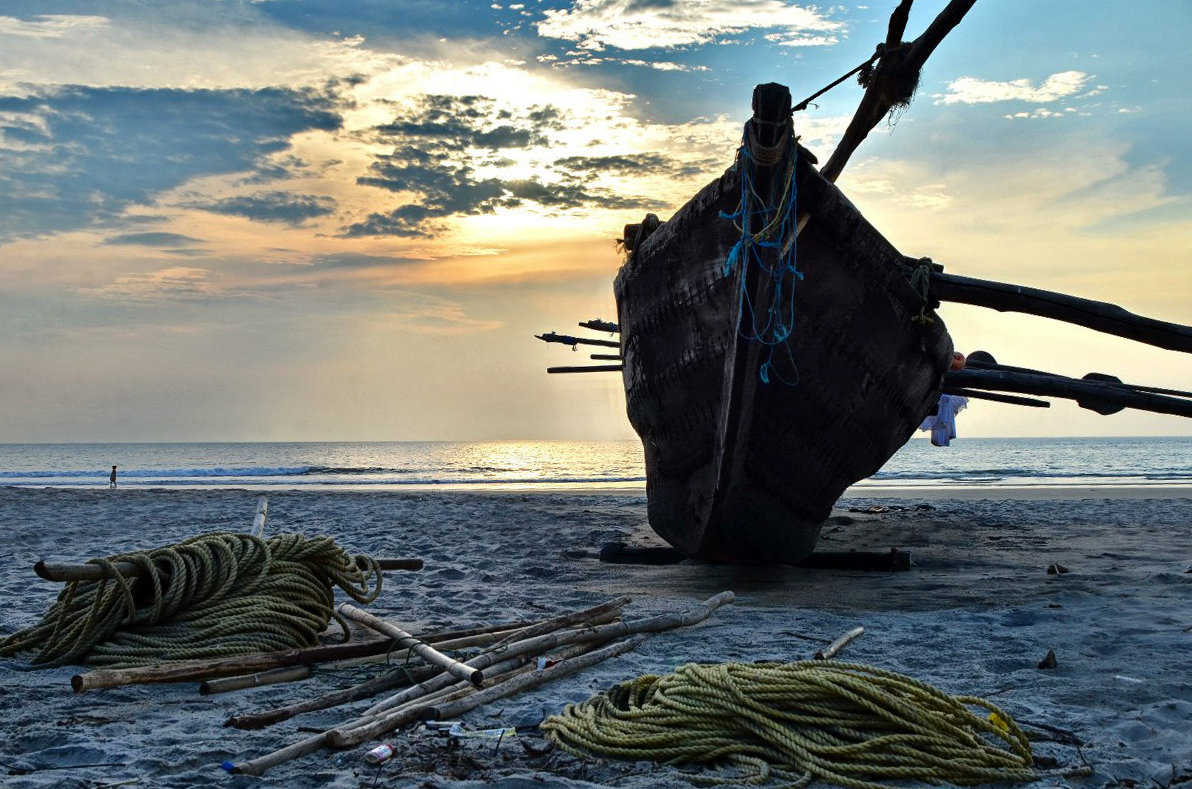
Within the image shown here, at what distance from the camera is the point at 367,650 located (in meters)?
4.12

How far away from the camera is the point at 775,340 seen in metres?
5.59

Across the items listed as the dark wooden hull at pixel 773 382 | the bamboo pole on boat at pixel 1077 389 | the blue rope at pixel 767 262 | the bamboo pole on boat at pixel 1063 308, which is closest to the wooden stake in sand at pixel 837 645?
the blue rope at pixel 767 262

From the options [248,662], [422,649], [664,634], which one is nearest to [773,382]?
[664,634]

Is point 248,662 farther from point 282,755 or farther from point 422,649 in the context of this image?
point 282,755

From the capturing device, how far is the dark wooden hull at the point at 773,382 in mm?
5777

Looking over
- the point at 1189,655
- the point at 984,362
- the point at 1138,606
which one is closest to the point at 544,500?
the point at 984,362

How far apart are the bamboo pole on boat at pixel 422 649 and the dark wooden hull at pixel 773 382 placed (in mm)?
2726

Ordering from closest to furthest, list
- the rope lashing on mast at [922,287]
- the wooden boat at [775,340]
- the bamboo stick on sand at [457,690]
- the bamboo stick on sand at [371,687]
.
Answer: the bamboo stick on sand at [457,690]
the bamboo stick on sand at [371,687]
the wooden boat at [775,340]
the rope lashing on mast at [922,287]

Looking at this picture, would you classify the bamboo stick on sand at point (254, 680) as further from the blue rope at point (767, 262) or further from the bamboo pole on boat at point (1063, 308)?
the bamboo pole on boat at point (1063, 308)

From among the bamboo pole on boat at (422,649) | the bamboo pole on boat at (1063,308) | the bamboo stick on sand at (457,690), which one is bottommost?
the bamboo stick on sand at (457,690)

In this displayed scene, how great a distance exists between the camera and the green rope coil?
270 cm

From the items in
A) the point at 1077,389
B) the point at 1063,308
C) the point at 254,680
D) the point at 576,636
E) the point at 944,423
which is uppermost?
the point at 1063,308

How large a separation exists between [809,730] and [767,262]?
317 centimetres

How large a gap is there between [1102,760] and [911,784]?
0.67 metres
